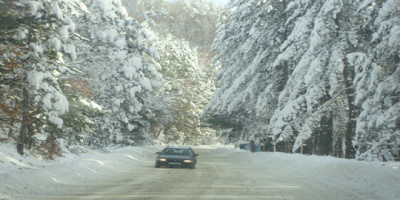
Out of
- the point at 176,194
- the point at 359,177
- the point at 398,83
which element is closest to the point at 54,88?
the point at 176,194

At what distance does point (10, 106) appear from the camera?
51.3 feet

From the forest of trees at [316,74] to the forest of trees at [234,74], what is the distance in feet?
0.24

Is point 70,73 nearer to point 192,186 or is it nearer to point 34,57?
point 34,57

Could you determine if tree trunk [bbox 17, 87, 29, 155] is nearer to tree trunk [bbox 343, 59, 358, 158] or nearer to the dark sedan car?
the dark sedan car

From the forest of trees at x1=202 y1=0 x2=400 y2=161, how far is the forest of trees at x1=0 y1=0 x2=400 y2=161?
7 centimetres

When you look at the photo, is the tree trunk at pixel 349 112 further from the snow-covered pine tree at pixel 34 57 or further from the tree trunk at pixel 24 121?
the tree trunk at pixel 24 121

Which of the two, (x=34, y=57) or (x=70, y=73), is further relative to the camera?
(x=70, y=73)

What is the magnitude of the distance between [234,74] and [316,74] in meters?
12.6

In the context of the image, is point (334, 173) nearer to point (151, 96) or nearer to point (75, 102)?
point (75, 102)

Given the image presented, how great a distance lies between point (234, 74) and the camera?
34.1 m

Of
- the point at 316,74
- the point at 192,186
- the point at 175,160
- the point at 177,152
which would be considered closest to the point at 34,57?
the point at 192,186

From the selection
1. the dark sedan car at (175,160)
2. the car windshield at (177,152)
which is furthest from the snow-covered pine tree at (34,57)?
the car windshield at (177,152)

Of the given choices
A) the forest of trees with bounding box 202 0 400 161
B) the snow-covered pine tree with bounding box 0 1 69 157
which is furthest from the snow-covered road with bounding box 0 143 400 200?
the forest of trees with bounding box 202 0 400 161

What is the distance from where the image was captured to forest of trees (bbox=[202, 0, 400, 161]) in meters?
17.7
